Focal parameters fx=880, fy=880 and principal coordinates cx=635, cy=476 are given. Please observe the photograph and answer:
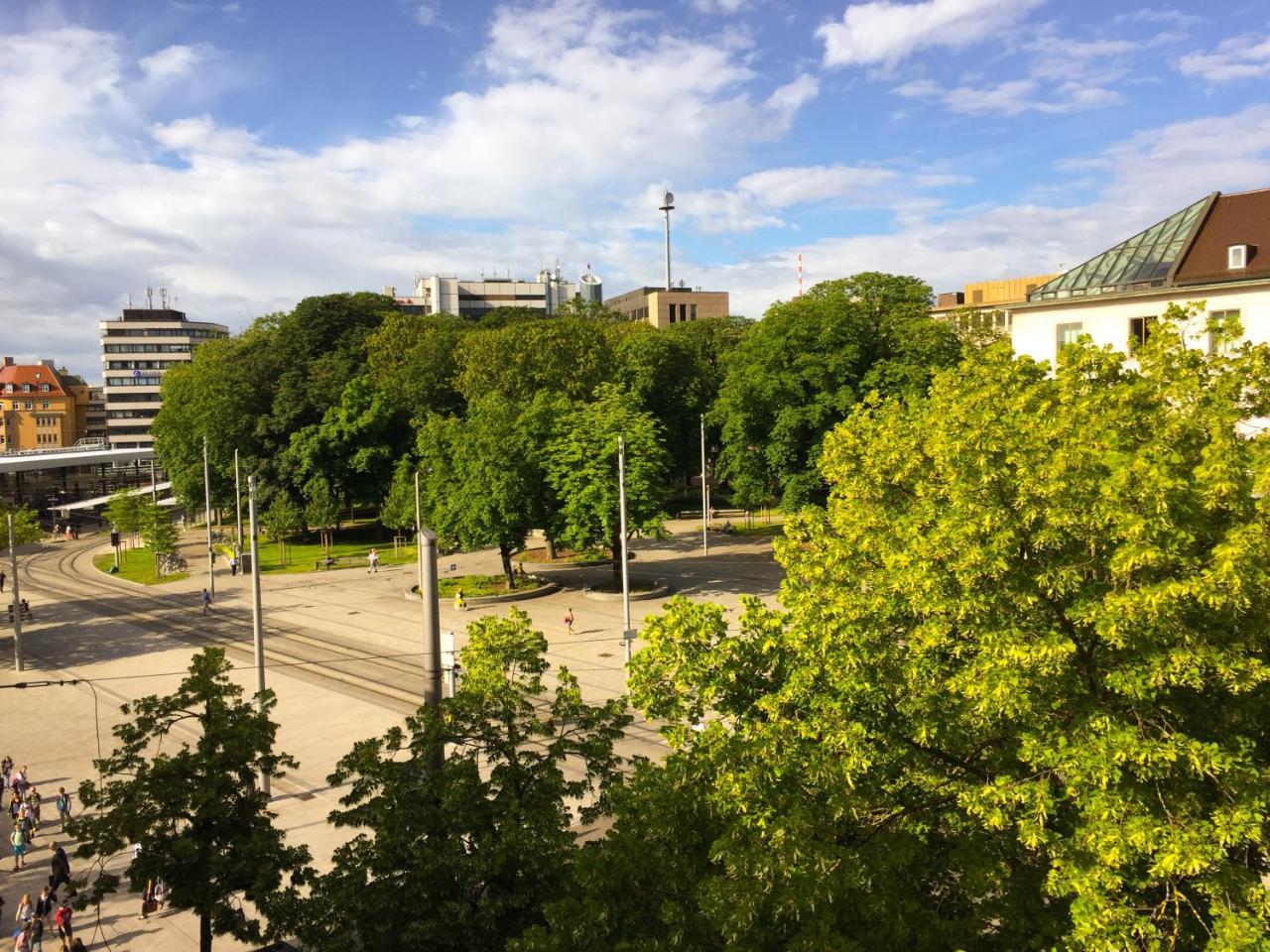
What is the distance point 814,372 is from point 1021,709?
122ft

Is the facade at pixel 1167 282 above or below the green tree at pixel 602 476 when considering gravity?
above

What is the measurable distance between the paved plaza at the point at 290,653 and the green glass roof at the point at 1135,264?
1864cm

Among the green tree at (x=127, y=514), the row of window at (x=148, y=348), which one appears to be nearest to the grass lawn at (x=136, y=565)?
the green tree at (x=127, y=514)

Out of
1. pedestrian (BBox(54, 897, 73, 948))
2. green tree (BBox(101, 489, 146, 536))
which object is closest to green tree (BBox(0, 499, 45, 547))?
green tree (BBox(101, 489, 146, 536))

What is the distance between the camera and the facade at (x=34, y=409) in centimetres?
13100

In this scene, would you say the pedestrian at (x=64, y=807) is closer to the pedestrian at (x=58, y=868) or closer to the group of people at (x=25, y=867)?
the group of people at (x=25, y=867)

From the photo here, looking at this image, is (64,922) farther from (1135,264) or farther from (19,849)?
(1135,264)

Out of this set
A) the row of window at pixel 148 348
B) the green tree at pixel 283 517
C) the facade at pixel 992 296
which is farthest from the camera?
the row of window at pixel 148 348

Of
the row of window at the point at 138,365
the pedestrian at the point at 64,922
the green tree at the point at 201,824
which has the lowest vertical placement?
the pedestrian at the point at 64,922

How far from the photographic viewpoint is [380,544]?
211 feet

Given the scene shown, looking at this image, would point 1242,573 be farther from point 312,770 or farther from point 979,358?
point 312,770

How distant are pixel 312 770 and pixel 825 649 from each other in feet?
57.0

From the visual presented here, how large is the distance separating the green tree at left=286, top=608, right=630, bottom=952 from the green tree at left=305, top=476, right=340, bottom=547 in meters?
47.1

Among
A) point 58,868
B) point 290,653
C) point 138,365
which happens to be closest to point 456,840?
point 58,868
